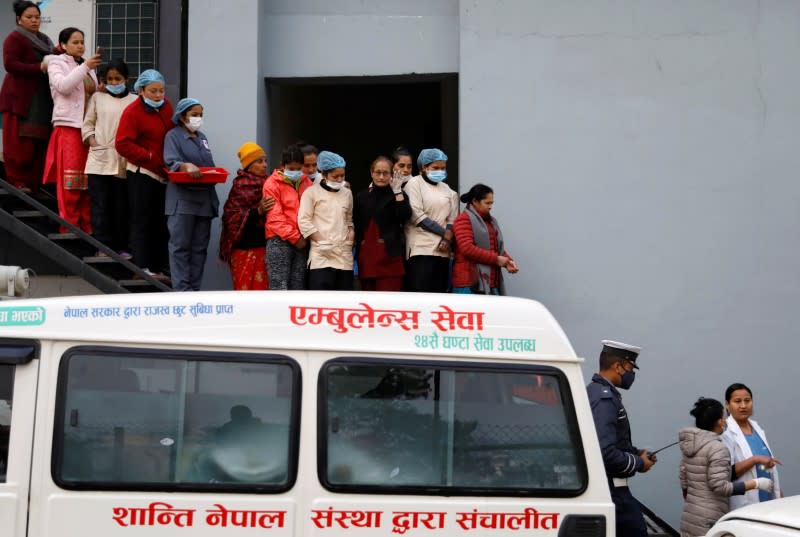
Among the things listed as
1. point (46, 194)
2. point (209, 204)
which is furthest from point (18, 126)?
point (209, 204)

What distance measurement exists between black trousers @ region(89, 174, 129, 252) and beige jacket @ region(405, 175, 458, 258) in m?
2.55

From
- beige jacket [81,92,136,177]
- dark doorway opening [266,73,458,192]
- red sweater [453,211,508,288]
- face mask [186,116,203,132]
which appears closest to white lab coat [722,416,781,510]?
red sweater [453,211,508,288]

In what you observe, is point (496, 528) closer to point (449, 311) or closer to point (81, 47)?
point (449, 311)

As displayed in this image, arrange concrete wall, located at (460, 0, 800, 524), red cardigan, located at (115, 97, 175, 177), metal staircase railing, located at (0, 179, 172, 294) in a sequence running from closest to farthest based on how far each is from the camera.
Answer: metal staircase railing, located at (0, 179, 172, 294) → red cardigan, located at (115, 97, 175, 177) → concrete wall, located at (460, 0, 800, 524)

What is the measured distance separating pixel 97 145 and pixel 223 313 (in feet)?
16.0

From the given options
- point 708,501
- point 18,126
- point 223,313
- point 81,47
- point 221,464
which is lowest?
point 708,501

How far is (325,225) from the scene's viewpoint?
10047mm

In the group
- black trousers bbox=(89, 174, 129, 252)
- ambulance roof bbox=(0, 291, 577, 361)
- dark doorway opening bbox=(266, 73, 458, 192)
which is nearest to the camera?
ambulance roof bbox=(0, 291, 577, 361)

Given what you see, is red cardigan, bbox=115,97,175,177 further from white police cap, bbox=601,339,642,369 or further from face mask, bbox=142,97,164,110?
white police cap, bbox=601,339,642,369

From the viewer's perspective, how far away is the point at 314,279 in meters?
10.1

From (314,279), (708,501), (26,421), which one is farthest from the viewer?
(314,279)

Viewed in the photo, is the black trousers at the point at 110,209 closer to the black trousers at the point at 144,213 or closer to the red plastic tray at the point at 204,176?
the black trousers at the point at 144,213

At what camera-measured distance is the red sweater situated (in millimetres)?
10062

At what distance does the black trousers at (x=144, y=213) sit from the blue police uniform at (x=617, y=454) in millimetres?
4488
